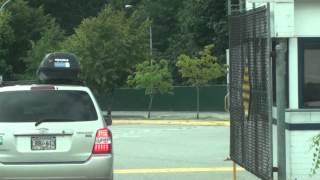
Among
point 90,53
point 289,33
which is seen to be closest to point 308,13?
point 289,33

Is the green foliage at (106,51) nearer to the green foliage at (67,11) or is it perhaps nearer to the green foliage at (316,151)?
the green foliage at (316,151)

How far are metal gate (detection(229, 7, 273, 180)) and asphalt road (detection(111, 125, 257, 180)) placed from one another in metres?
1.51

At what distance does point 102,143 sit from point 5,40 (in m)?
49.3

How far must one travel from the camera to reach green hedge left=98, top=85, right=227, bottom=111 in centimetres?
4750

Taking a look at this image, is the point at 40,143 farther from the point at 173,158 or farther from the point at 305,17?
the point at 173,158

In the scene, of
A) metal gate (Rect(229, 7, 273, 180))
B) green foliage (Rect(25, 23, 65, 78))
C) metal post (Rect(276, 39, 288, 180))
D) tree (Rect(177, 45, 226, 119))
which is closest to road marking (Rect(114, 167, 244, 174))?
metal gate (Rect(229, 7, 273, 180))

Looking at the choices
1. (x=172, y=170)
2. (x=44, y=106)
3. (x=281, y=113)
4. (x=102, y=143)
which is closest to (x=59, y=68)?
(x=172, y=170)

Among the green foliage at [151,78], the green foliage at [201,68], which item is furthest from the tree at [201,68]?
the green foliage at [151,78]

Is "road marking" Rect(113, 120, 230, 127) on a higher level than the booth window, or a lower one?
lower

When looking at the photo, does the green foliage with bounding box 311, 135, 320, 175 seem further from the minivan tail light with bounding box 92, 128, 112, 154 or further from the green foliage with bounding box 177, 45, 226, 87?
the green foliage with bounding box 177, 45, 226, 87

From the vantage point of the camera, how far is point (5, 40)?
5644 centimetres

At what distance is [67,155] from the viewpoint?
28.2ft

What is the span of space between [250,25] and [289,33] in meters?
0.57

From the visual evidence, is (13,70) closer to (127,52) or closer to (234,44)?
(127,52)
